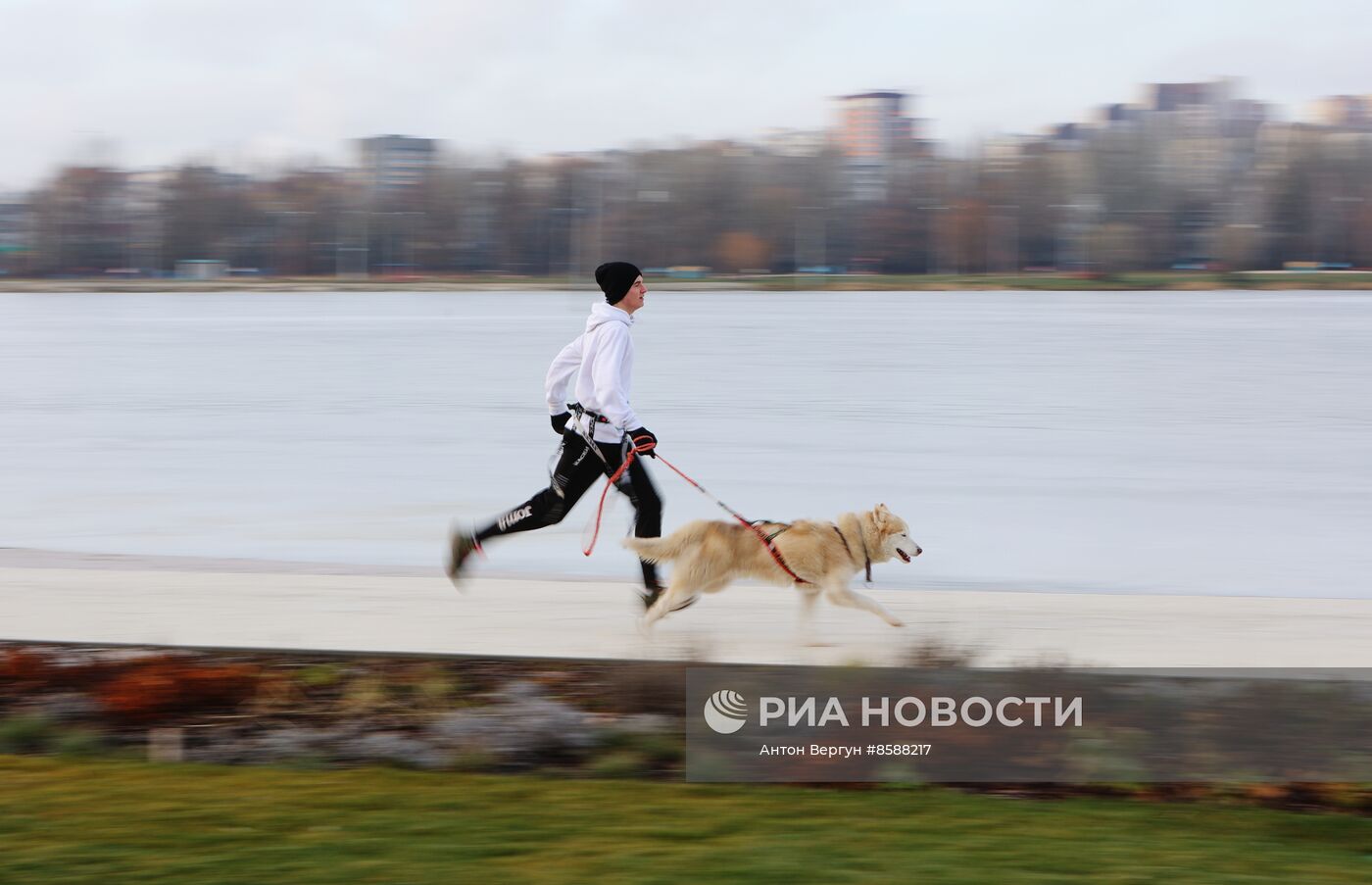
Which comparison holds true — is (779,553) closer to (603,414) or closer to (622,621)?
(603,414)

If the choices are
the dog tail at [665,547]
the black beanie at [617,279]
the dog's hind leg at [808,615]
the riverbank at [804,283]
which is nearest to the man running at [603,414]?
the black beanie at [617,279]

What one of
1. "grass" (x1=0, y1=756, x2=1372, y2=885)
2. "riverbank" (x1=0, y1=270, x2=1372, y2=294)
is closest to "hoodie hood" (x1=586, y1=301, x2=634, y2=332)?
"grass" (x1=0, y1=756, x2=1372, y2=885)

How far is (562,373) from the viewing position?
21.0 feet

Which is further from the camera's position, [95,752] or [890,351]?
[890,351]

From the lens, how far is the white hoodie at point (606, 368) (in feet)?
20.0

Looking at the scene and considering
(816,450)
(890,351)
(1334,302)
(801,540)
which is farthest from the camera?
(1334,302)

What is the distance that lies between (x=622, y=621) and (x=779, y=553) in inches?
42.5

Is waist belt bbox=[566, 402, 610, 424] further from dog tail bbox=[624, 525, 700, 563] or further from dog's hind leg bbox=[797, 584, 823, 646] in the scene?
dog's hind leg bbox=[797, 584, 823, 646]

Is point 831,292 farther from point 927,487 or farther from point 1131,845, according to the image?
point 1131,845

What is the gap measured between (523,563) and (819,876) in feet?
18.9

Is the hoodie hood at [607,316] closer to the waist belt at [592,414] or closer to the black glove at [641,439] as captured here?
the waist belt at [592,414]

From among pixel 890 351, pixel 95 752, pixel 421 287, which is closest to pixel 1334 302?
pixel 890 351

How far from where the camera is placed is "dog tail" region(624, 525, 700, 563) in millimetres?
5945

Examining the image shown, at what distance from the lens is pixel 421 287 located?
318 feet
